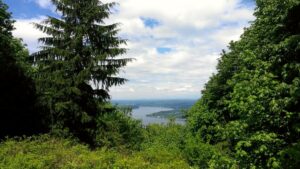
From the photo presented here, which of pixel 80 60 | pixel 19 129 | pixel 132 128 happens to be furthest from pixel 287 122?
pixel 132 128

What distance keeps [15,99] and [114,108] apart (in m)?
7.25

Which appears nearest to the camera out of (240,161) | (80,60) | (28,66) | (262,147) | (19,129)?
(262,147)

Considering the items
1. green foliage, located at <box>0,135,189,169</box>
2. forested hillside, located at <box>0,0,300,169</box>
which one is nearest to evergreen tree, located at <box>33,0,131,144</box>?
forested hillside, located at <box>0,0,300,169</box>

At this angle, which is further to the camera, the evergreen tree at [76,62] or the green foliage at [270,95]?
the evergreen tree at [76,62]

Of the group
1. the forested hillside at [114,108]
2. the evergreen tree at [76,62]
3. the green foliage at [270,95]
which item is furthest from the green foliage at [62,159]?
the evergreen tree at [76,62]

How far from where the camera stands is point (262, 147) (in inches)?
608

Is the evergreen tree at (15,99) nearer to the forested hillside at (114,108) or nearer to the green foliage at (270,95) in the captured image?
the forested hillside at (114,108)

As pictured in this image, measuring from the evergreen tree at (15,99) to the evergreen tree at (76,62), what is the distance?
2024 millimetres

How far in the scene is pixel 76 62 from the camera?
24359 millimetres

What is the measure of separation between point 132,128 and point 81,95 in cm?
1839

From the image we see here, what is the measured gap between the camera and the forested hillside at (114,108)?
15727mm

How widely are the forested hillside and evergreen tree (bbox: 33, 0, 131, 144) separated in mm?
69

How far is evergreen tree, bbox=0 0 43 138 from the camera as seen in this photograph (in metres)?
25.9

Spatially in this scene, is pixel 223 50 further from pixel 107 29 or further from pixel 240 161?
pixel 240 161
